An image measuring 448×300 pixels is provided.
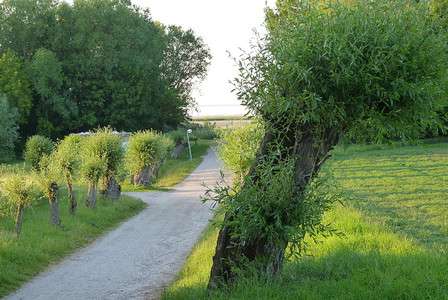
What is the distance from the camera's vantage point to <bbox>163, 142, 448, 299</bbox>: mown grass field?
6910 millimetres

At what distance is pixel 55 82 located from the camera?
2275 inches

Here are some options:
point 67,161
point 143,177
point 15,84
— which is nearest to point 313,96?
point 67,161

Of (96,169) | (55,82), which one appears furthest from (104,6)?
(96,169)

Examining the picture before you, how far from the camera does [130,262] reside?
44.6 ft

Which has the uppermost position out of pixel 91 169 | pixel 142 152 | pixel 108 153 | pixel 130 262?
pixel 108 153

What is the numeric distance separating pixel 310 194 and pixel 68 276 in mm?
6730

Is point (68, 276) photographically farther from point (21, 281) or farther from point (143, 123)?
point (143, 123)

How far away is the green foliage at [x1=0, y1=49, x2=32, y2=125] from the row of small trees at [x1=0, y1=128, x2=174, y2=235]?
2248cm

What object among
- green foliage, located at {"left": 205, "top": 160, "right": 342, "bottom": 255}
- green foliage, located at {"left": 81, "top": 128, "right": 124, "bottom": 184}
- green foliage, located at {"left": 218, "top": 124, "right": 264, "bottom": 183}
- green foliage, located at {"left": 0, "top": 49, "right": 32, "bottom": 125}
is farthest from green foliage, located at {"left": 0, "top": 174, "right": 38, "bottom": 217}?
green foliage, located at {"left": 0, "top": 49, "right": 32, "bottom": 125}

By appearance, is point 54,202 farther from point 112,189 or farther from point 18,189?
point 112,189

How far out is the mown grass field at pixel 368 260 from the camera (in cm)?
691

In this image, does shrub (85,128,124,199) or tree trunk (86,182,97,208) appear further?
shrub (85,128,124,199)

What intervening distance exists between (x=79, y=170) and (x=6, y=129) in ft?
100

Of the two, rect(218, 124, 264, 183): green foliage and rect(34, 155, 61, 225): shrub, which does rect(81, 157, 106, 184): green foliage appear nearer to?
rect(34, 155, 61, 225): shrub
